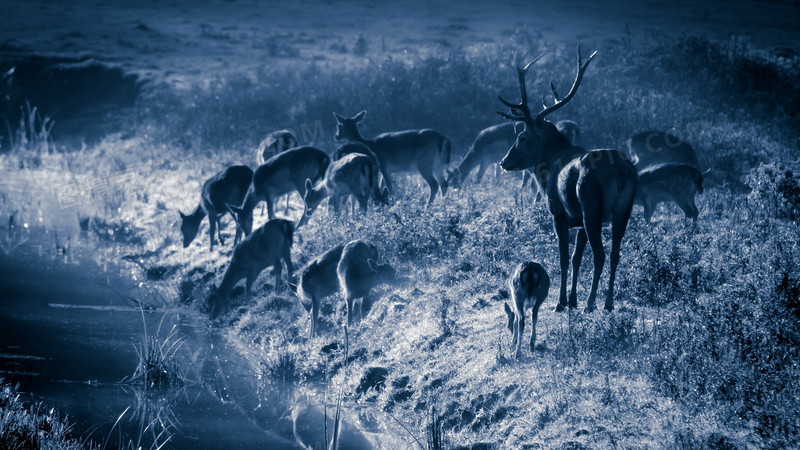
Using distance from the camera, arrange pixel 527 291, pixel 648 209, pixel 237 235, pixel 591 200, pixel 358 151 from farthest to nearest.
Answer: pixel 358 151, pixel 237 235, pixel 648 209, pixel 591 200, pixel 527 291

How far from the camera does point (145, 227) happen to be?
16.6m

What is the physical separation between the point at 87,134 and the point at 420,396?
1718 centimetres

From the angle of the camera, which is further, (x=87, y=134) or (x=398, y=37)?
(x=398, y=37)

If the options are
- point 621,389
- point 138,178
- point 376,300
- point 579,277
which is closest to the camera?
point 621,389

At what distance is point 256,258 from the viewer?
1257cm

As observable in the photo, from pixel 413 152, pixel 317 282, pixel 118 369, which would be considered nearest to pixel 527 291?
pixel 317 282

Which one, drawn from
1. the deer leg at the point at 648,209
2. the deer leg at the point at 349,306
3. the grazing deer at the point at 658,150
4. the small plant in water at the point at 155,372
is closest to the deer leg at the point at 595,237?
the deer leg at the point at 349,306

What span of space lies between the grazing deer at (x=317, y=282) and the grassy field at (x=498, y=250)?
0.36 metres

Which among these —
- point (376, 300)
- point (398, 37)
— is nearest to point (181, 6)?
point (398, 37)

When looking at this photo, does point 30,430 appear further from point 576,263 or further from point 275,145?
point 275,145

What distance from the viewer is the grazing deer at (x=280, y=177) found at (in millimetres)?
14367

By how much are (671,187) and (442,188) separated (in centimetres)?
441

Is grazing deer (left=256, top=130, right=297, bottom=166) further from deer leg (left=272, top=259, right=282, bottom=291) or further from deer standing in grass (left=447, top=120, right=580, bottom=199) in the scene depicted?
deer leg (left=272, top=259, right=282, bottom=291)

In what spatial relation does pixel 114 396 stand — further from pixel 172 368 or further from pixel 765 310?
pixel 765 310
